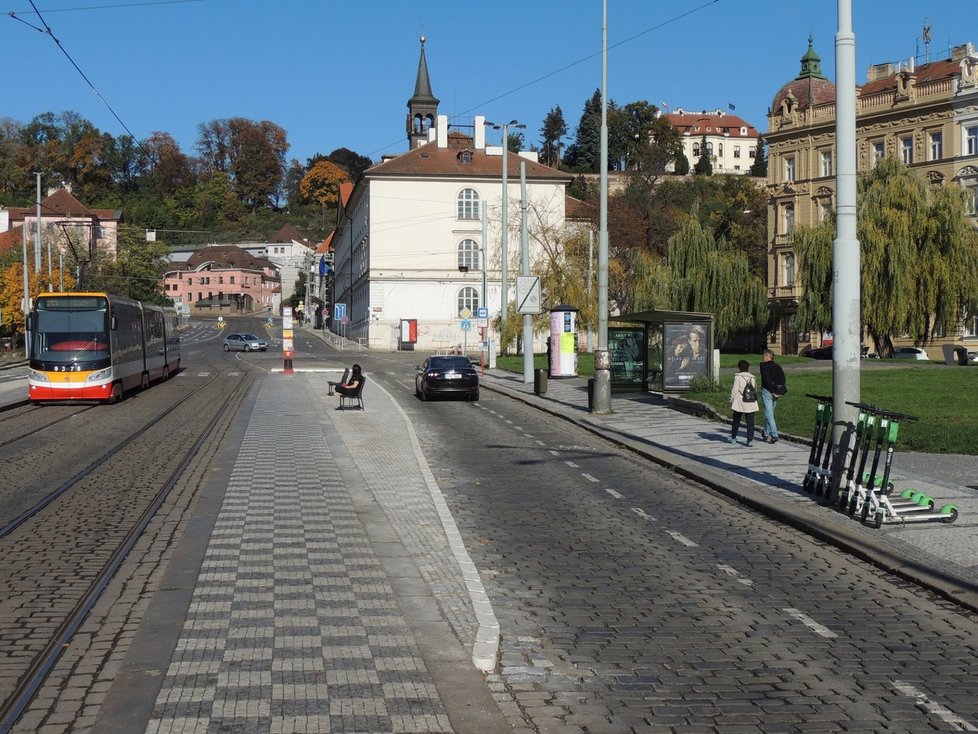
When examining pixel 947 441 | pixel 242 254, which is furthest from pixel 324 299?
pixel 947 441

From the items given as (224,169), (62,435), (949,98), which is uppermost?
(224,169)

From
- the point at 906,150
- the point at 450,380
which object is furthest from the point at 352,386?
the point at 906,150

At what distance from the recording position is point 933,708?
632 centimetres

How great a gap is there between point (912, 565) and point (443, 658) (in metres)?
4.99

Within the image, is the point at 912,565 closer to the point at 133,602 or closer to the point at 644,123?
the point at 133,602

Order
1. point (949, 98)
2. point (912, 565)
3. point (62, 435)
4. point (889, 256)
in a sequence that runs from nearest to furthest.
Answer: point (912, 565), point (62, 435), point (889, 256), point (949, 98)

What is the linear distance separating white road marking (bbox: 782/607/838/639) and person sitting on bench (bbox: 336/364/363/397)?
2163 cm

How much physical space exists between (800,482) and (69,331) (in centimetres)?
2453

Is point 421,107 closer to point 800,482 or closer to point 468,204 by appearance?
point 468,204

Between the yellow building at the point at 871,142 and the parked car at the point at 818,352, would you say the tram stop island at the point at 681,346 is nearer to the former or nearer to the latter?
the yellow building at the point at 871,142

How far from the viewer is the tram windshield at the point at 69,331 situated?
109 feet

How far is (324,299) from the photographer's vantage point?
449 ft

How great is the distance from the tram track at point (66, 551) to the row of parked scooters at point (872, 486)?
7782 mm

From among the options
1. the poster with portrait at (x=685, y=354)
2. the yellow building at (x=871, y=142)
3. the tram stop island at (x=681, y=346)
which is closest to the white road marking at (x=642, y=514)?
the tram stop island at (x=681, y=346)
